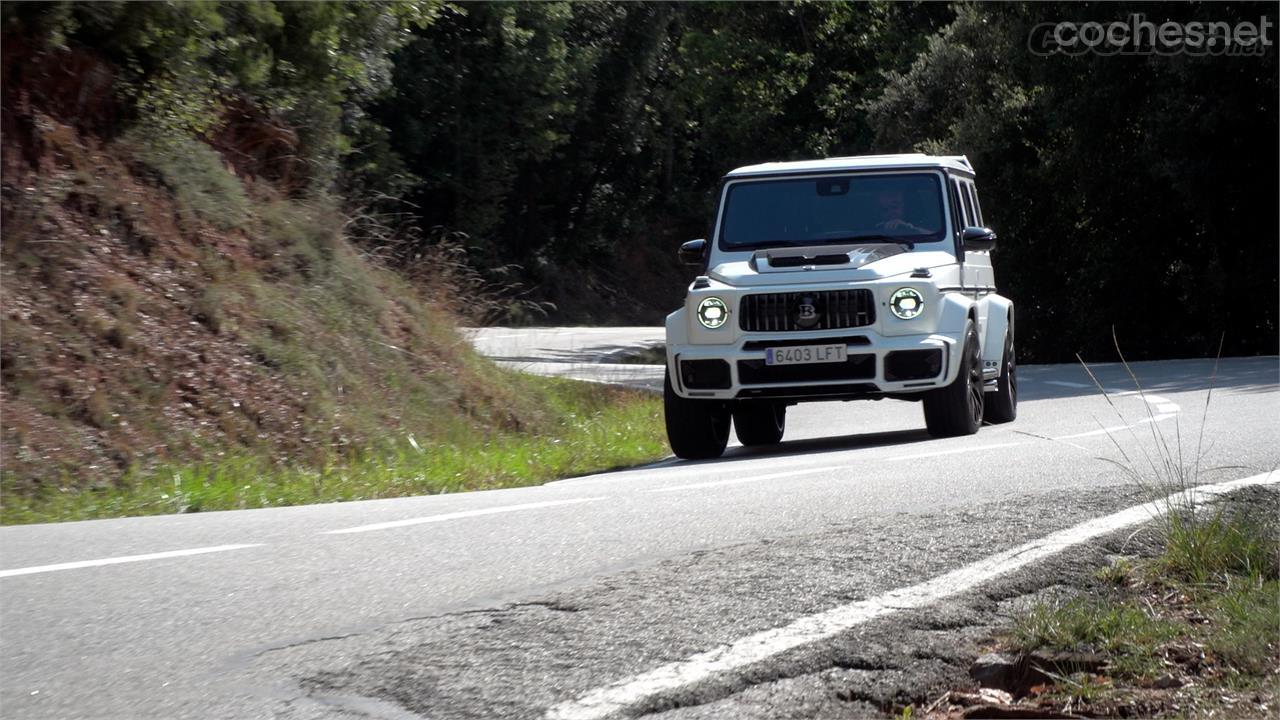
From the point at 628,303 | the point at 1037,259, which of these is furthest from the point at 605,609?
the point at 628,303

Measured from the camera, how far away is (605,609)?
542 cm

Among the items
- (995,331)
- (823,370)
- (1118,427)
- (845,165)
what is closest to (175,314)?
(823,370)

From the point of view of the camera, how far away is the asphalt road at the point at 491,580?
458 cm

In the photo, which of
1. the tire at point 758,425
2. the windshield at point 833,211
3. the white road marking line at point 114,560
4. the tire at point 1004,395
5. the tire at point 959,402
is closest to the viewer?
the white road marking line at point 114,560

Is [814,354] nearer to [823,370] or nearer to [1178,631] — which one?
[823,370]

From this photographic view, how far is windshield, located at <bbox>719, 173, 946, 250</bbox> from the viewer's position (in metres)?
12.8

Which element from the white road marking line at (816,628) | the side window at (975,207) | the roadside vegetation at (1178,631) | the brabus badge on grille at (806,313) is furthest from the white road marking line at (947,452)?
the roadside vegetation at (1178,631)

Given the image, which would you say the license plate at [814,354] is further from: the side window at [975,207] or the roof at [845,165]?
the side window at [975,207]

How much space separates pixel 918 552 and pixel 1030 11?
89.0 ft

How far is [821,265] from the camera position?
12031mm

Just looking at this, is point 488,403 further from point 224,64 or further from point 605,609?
point 605,609

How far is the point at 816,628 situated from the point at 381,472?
24.8ft

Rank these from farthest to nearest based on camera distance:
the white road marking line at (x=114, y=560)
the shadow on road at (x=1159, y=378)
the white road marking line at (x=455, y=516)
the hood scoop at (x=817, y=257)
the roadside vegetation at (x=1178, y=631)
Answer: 1. the shadow on road at (x=1159, y=378)
2. the hood scoop at (x=817, y=257)
3. the white road marking line at (x=455, y=516)
4. the white road marking line at (x=114, y=560)
5. the roadside vegetation at (x=1178, y=631)

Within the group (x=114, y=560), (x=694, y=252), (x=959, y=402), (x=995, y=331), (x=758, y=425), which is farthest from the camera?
(x=758, y=425)
